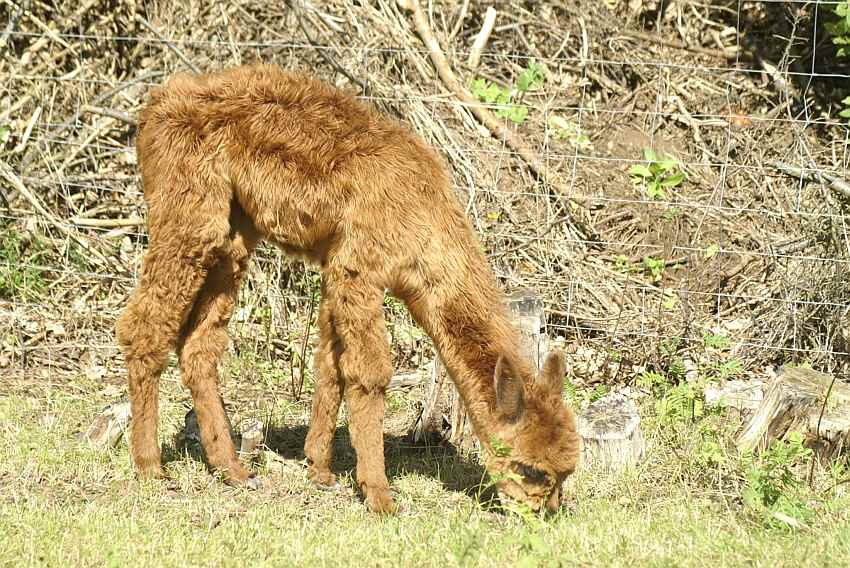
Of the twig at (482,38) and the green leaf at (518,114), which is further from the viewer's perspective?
the twig at (482,38)

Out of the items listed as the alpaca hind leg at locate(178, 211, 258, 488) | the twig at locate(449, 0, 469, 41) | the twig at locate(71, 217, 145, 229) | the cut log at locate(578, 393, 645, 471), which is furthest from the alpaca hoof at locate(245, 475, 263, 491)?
the twig at locate(449, 0, 469, 41)

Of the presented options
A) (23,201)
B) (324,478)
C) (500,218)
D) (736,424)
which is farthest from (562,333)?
(23,201)

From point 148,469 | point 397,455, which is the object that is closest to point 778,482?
point 397,455

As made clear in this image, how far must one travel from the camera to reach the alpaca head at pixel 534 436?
16.7 feet

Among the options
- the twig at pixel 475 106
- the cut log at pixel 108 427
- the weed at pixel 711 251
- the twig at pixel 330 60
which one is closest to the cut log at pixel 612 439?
the weed at pixel 711 251

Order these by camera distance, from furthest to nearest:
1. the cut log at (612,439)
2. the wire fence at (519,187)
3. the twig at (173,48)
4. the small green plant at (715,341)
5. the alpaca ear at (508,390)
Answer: the twig at (173,48) < the wire fence at (519,187) < the small green plant at (715,341) < the cut log at (612,439) < the alpaca ear at (508,390)

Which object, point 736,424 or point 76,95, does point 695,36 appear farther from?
point 76,95

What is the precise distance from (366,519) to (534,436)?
103cm

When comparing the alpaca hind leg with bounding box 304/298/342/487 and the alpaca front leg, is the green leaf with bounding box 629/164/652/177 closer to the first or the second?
the alpaca hind leg with bounding box 304/298/342/487

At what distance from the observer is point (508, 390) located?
508cm

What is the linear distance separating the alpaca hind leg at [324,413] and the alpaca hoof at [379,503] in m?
0.55

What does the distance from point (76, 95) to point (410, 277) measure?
4700 mm

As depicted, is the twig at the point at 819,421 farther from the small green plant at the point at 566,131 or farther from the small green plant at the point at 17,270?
the small green plant at the point at 17,270

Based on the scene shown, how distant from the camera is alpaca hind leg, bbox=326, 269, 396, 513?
5414 mm
